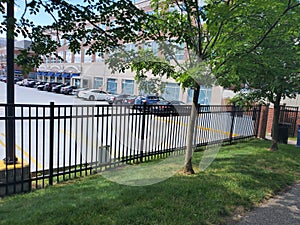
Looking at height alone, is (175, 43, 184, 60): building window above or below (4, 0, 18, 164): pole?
above

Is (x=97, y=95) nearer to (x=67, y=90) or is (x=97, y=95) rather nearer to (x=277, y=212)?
(x=67, y=90)

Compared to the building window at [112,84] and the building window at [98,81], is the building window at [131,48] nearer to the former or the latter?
the building window at [112,84]

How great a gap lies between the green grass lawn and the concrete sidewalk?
0.16m

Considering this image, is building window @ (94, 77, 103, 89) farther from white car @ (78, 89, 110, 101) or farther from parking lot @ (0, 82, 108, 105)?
parking lot @ (0, 82, 108, 105)

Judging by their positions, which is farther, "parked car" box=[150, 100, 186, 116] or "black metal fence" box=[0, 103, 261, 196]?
"parked car" box=[150, 100, 186, 116]

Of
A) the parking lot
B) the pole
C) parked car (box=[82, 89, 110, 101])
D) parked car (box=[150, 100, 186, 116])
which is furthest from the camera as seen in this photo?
parked car (box=[82, 89, 110, 101])

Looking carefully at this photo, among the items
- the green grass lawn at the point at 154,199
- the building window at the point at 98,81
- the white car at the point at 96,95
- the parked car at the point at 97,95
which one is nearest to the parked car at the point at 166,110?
the green grass lawn at the point at 154,199

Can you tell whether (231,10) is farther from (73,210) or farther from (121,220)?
(73,210)

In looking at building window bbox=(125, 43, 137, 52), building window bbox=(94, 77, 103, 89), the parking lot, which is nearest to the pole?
building window bbox=(125, 43, 137, 52)

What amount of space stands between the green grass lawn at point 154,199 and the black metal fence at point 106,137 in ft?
1.24

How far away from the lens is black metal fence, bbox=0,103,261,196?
159 inches

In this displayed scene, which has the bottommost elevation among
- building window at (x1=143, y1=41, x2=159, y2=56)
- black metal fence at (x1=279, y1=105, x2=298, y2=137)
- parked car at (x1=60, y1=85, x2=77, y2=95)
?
black metal fence at (x1=279, y1=105, x2=298, y2=137)

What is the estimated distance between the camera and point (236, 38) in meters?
→ 4.45

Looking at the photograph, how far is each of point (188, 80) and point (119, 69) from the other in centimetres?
148
